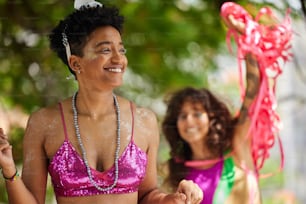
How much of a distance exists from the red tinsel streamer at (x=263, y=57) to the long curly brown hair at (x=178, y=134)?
0.16ft

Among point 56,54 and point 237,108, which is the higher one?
point 56,54

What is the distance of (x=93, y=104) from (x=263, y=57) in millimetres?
363

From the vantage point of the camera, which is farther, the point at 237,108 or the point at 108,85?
the point at 237,108

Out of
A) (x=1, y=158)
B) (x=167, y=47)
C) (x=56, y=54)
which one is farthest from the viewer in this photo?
(x=167, y=47)

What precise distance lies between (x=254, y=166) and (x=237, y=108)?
116 millimetres

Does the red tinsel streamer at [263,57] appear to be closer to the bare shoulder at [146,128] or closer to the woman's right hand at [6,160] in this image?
the bare shoulder at [146,128]

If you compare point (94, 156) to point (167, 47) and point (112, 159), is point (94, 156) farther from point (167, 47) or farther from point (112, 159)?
point (167, 47)

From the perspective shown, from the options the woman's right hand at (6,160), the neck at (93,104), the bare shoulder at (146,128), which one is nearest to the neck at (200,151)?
the bare shoulder at (146,128)

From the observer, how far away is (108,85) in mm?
1052

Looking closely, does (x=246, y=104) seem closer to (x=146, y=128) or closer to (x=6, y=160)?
(x=146, y=128)

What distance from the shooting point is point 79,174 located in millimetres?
1026

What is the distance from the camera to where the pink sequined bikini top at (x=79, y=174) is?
103 centimetres

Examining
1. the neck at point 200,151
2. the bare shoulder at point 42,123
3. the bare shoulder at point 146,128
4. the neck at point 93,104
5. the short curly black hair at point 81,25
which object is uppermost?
the short curly black hair at point 81,25

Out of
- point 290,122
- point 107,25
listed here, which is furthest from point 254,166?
point 107,25
